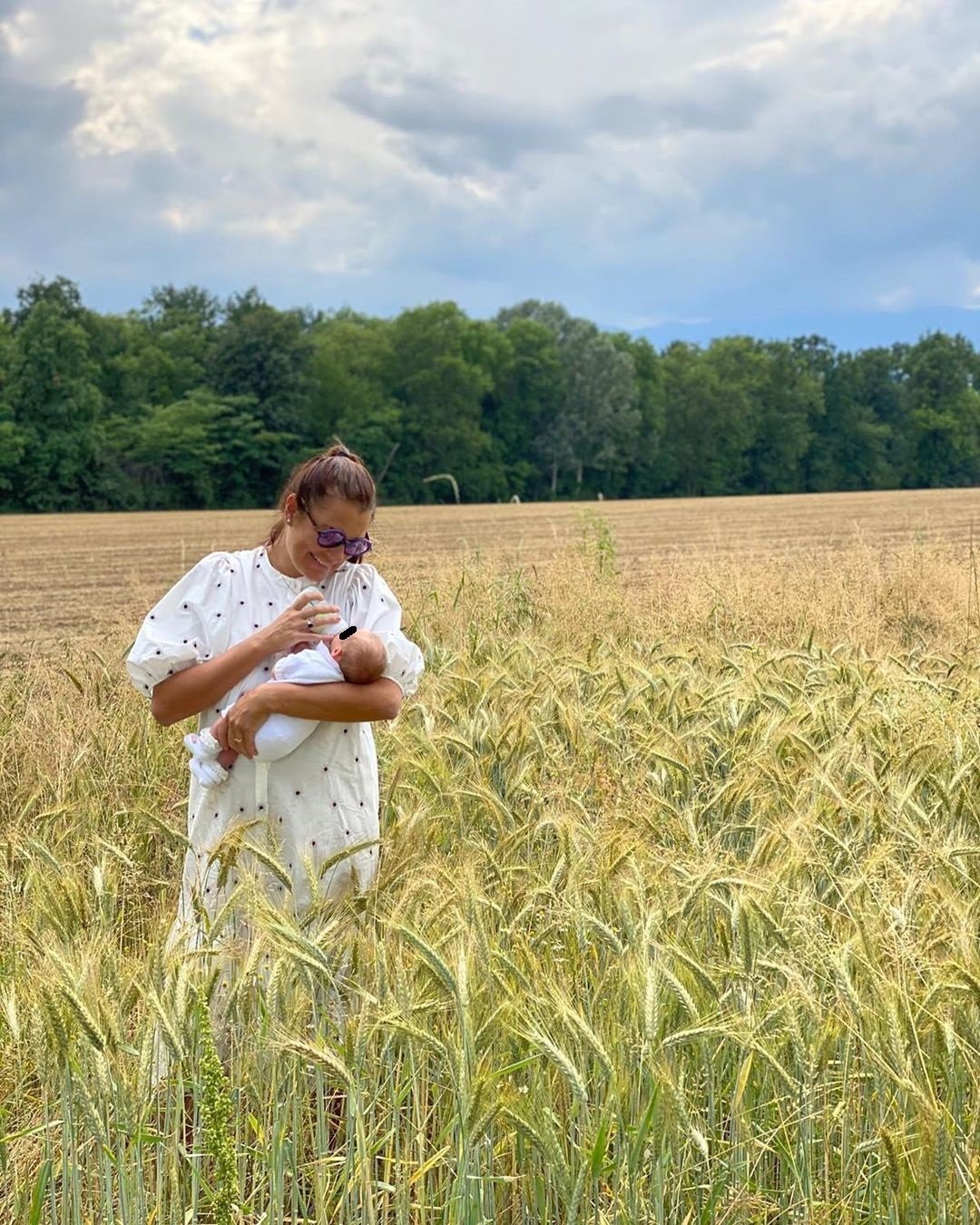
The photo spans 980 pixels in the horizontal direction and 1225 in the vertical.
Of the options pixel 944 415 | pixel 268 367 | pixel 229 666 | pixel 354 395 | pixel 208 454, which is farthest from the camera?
pixel 944 415

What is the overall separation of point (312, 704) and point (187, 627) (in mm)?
422

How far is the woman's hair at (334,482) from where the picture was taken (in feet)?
8.48

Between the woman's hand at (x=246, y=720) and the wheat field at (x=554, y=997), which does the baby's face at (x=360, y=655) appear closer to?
the woman's hand at (x=246, y=720)

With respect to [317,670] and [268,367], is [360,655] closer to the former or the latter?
[317,670]

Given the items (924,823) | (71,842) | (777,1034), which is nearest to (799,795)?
(924,823)

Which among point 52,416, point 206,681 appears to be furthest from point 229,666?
point 52,416

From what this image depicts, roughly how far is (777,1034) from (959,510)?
39014mm

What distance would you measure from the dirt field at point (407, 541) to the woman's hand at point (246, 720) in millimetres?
4676

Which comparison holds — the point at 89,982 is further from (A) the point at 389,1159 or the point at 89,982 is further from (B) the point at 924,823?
(B) the point at 924,823

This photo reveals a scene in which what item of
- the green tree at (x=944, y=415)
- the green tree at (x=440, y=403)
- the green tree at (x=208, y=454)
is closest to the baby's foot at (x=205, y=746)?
the green tree at (x=208, y=454)

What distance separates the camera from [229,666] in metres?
2.65

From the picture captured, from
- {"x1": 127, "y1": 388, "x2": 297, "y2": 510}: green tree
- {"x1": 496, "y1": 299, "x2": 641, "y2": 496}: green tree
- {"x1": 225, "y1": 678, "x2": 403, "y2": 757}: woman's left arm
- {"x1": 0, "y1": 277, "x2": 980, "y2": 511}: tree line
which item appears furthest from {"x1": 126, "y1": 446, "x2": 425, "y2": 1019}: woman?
{"x1": 496, "y1": 299, "x2": 641, "y2": 496}: green tree

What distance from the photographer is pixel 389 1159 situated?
181 cm

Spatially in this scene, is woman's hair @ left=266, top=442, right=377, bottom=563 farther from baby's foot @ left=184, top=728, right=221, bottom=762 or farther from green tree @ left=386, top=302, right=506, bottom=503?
green tree @ left=386, top=302, right=506, bottom=503
